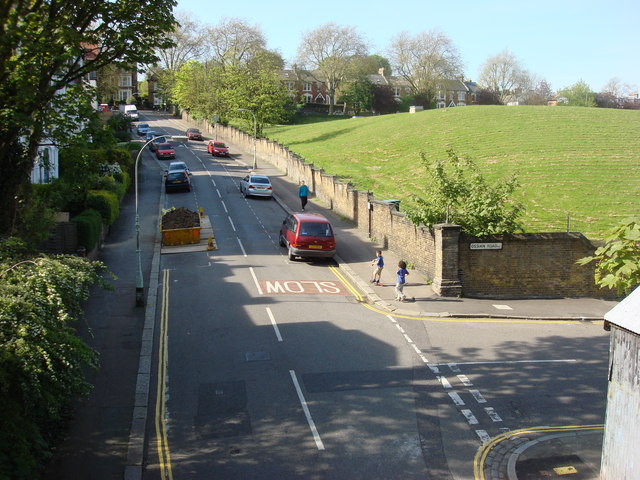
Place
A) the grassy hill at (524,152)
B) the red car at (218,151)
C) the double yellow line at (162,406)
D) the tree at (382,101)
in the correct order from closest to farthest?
the double yellow line at (162,406) < the grassy hill at (524,152) < the red car at (218,151) < the tree at (382,101)

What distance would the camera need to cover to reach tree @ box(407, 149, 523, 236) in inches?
770

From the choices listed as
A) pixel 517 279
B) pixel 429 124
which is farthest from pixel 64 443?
pixel 429 124

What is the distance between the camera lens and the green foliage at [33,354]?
6.96 meters

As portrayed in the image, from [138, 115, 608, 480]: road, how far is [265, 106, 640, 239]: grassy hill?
12836 millimetres

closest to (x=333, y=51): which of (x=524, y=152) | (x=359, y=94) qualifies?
(x=359, y=94)

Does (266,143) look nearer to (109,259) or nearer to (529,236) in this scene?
(109,259)

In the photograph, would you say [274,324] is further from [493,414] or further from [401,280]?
[493,414]

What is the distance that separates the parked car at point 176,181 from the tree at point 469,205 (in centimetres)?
2103

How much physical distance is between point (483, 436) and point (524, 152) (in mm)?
37420

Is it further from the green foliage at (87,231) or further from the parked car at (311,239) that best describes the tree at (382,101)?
the green foliage at (87,231)

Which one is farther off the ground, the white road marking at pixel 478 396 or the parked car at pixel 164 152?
the parked car at pixel 164 152

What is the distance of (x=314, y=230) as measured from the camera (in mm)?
22984

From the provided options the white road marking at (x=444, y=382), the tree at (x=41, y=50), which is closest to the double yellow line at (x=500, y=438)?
the white road marking at (x=444, y=382)

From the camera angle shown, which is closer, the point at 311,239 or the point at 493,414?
the point at 493,414
